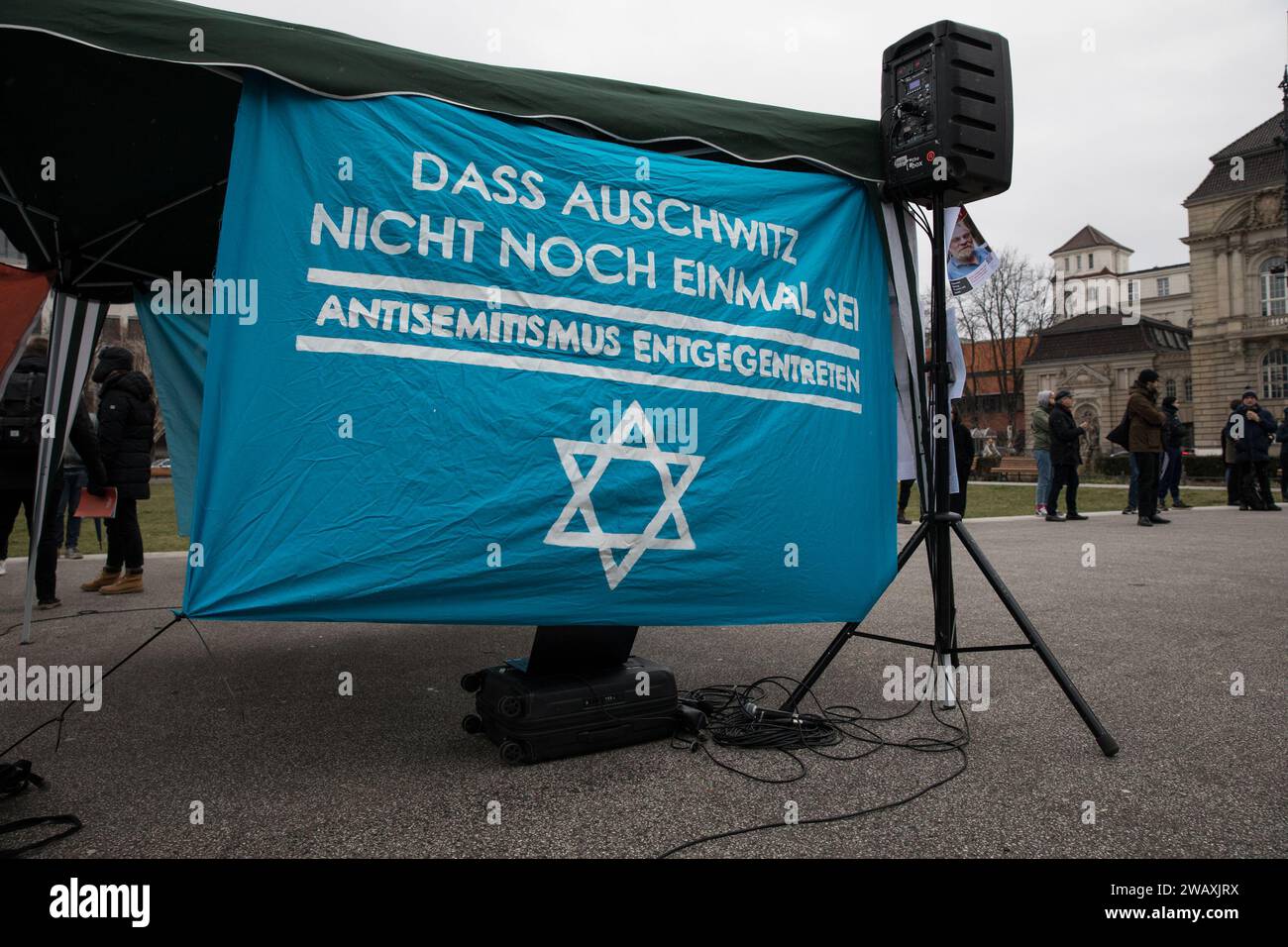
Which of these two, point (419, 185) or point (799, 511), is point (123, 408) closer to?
point (419, 185)

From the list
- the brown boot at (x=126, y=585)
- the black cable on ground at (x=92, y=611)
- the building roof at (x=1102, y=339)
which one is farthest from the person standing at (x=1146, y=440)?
the building roof at (x=1102, y=339)

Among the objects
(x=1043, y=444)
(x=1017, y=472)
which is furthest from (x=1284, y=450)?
(x=1017, y=472)

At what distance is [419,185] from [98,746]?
8.07 feet

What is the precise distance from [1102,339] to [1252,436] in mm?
57615

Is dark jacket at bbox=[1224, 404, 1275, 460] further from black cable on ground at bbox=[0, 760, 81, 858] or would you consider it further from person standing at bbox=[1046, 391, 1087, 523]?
black cable on ground at bbox=[0, 760, 81, 858]

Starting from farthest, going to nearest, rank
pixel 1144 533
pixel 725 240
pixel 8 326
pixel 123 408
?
pixel 1144 533 → pixel 123 408 → pixel 8 326 → pixel 725 240

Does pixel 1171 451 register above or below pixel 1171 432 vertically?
below

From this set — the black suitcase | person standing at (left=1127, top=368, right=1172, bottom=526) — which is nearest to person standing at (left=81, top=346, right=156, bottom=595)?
the black suitcase

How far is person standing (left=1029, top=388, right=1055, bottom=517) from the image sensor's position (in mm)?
13047

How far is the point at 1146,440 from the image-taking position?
444 inches

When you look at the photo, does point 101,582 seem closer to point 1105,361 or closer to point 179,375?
point 179,375
